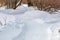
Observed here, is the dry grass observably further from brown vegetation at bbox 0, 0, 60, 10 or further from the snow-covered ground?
the snow-covered ground

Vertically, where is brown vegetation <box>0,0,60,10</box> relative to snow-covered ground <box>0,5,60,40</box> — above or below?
below

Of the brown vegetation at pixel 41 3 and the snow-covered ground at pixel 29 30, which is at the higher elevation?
the snow-covered ground at pixel 29 30

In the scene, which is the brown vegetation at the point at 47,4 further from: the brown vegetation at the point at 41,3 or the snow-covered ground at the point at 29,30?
the snow-covered ground at the point at 29,30

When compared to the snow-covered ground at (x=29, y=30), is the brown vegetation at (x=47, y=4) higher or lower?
lower

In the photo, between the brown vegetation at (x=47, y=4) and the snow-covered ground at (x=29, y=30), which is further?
the brown vegetation at (x=47, y=4)

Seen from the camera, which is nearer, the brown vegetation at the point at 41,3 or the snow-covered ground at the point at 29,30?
the snow-covered ground at the point at 29,30

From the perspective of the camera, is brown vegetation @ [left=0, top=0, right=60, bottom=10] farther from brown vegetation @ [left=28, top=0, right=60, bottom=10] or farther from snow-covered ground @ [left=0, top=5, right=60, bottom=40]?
snow-covered ground @ [left=0, top=5, right=60, bottom=40]

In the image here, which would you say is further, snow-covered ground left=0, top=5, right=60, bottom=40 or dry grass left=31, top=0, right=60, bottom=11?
dry grass left=31, top=0, right=60, bottom=11

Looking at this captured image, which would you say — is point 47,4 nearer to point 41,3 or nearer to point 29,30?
point 41,3

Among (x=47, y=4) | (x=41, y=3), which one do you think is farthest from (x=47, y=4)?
(x=41, y=3)

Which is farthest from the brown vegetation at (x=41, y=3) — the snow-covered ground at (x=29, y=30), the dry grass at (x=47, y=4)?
the snow-covered ground at (x=29, y=30)

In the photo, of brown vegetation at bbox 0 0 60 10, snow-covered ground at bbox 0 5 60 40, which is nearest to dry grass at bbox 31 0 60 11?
brown vegetation at bbox 0 0 60 10

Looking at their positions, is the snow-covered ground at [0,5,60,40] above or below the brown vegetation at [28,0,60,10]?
above

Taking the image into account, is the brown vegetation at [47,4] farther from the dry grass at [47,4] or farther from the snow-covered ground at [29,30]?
the snow-covered ground at [29,30]
